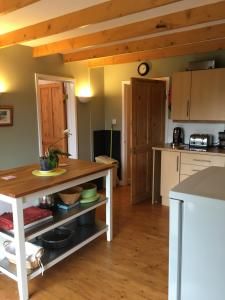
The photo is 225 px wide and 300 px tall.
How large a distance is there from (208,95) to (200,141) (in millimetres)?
722

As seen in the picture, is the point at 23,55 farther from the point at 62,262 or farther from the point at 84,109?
the point at 62,262

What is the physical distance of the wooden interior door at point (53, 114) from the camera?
16.2 feet

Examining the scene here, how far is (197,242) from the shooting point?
1121mm

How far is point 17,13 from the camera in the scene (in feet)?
8.79

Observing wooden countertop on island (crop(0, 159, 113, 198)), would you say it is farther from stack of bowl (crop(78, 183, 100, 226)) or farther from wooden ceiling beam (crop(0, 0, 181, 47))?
wooden ceiling beam (crop(0, 0, 181, 47))

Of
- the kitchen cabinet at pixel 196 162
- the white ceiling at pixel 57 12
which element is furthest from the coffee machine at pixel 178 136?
the white ceiling at pixel 57 12

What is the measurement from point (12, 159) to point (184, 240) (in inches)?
130

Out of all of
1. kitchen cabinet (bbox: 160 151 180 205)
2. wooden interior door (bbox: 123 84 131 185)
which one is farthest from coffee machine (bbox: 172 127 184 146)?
wooden interior door (bbox: 123 84 131 185)

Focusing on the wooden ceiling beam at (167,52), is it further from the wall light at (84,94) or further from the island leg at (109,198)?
the island leg at (109,198)

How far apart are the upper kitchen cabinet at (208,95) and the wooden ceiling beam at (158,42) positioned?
0.76 metres

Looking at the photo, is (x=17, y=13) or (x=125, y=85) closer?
(x=17, y=13)

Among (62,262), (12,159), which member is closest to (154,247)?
(62,262)

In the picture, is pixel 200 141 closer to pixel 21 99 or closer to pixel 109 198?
pixel 109 198

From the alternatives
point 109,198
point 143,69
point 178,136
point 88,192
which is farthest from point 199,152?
point 143,69
